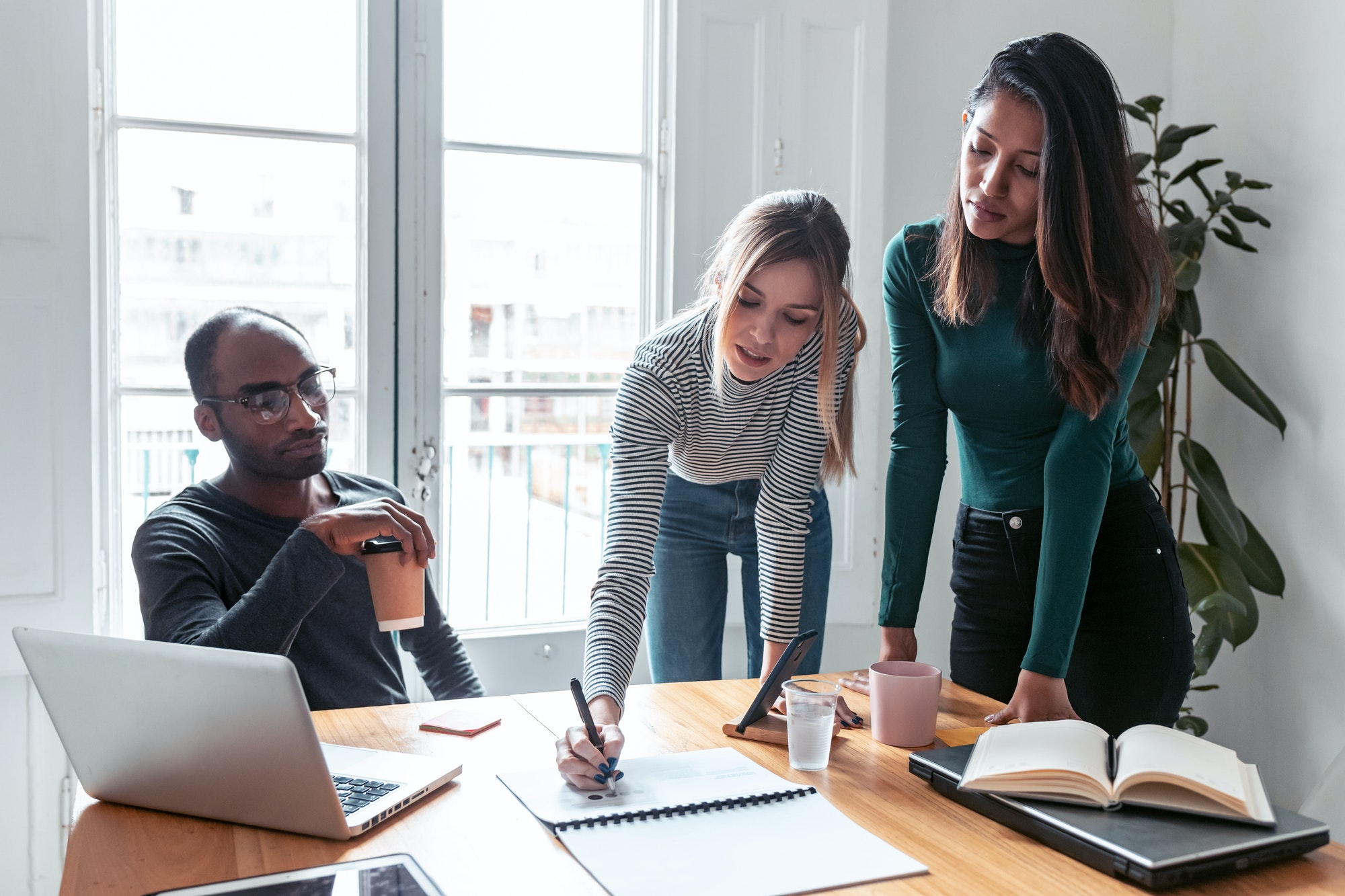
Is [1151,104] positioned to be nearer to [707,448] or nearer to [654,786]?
[707,448]

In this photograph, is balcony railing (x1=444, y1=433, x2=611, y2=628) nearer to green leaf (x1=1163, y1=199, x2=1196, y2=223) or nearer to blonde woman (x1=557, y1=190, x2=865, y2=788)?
blonde woman (x1=557, y1=190, x2=865, y2=788)

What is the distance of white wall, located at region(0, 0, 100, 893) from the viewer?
2.04 metres

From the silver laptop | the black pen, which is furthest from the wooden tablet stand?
the silver laptop

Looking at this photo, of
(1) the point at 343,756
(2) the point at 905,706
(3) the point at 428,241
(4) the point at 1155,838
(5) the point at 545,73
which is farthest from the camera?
(5) the point at 545,73

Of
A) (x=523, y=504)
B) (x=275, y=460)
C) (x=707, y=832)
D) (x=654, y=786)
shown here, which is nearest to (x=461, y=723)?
(x=654, y=786)

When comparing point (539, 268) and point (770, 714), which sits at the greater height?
point (539, 268)

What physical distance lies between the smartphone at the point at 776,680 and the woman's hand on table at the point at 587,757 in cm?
17

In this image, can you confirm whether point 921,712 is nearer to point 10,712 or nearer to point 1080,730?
point 1080,730

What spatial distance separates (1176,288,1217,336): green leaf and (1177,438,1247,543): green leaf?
26cm

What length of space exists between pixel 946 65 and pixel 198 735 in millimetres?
2546

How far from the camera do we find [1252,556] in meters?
2.57

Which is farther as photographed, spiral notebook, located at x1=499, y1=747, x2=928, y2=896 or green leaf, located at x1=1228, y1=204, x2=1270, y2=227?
green leaf, located at x1=1228, y1=204, x2=1270, y2=227

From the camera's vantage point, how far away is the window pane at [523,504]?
255cm

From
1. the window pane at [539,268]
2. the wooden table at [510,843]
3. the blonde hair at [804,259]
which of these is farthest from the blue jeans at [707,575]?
the window pane at [539,268]
